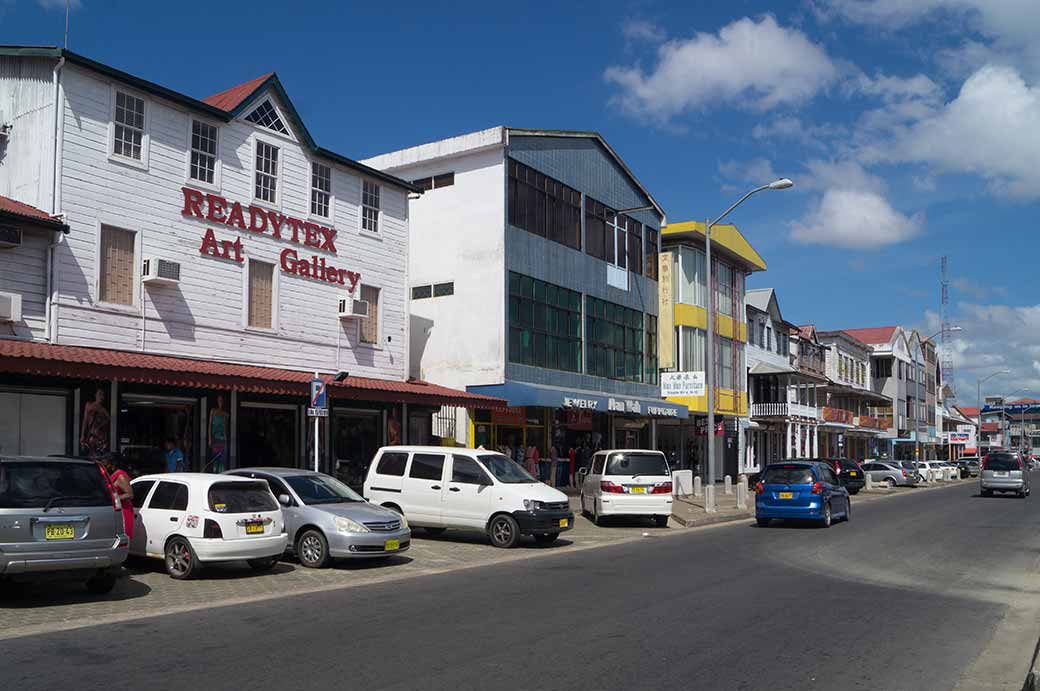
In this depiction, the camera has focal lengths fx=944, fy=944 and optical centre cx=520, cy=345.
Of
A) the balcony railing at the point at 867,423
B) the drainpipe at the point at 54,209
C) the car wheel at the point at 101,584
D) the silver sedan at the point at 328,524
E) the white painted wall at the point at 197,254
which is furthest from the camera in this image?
the balcony railing at the point at 867,423

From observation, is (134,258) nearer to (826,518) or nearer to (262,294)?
(262,294)

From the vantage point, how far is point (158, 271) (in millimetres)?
18969

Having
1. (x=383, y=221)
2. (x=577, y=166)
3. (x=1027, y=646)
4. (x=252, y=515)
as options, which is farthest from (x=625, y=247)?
(x=1027, y=646)

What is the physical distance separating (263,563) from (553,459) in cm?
1782

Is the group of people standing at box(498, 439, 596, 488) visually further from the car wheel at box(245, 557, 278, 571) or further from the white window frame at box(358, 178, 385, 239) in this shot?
the car wheel at box(245, 557, 278, 571)

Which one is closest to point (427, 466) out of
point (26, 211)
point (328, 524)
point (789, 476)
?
point (328, 524)

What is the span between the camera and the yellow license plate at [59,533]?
10.7 meters

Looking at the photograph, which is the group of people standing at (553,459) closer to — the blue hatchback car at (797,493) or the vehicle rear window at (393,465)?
the blue hatchback car at (797,493)

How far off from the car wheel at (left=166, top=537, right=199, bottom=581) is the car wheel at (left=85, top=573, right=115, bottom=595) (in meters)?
1.29

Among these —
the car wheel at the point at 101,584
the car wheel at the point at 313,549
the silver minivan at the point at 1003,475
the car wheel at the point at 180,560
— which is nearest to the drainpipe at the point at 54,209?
the car wheel at the point at 180,560

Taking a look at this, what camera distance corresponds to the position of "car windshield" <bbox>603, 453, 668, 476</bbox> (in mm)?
22141

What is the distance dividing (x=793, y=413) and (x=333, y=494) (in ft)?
133

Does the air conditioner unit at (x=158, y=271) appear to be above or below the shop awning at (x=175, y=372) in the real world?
above

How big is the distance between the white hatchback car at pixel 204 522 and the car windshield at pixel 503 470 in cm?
515
